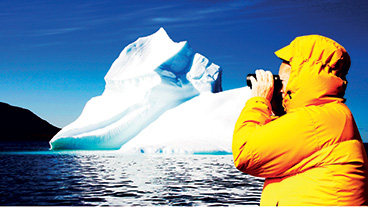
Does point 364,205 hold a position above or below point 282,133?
below

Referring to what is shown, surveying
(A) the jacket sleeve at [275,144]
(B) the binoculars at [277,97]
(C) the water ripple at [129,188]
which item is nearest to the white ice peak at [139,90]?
(C) the water ripple at [129,188]

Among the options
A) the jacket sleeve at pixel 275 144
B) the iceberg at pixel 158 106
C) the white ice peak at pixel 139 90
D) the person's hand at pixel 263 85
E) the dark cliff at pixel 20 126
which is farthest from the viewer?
the dark cliff at pixel 20 126

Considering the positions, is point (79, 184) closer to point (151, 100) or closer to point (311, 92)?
point (311, 92)

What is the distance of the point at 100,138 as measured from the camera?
17641 millimetres

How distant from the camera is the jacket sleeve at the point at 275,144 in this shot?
1.02 metres

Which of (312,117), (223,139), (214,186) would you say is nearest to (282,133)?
(312,117)

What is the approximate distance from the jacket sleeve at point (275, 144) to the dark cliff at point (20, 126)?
78805 millimetres

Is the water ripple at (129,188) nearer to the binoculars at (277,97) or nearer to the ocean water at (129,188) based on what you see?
the ocean water at (129,188)

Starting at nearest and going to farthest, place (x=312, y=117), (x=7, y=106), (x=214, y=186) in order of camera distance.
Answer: (x=312, y=117)
(x=214, y=186)
(x=7, y=106)

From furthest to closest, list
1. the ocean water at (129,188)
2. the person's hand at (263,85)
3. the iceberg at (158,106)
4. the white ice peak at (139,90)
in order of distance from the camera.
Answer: the white ice peak at (139,90)
the iceberg at (158,106)
the ocean water at (129,188)
the person's hand at (263,85)

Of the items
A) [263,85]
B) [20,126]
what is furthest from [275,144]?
[20,126]

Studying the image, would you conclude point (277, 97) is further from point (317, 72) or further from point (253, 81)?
point (317, 72)

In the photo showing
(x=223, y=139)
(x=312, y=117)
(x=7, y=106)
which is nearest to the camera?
(x=312, y=117)

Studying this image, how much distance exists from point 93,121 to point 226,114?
6843mm
